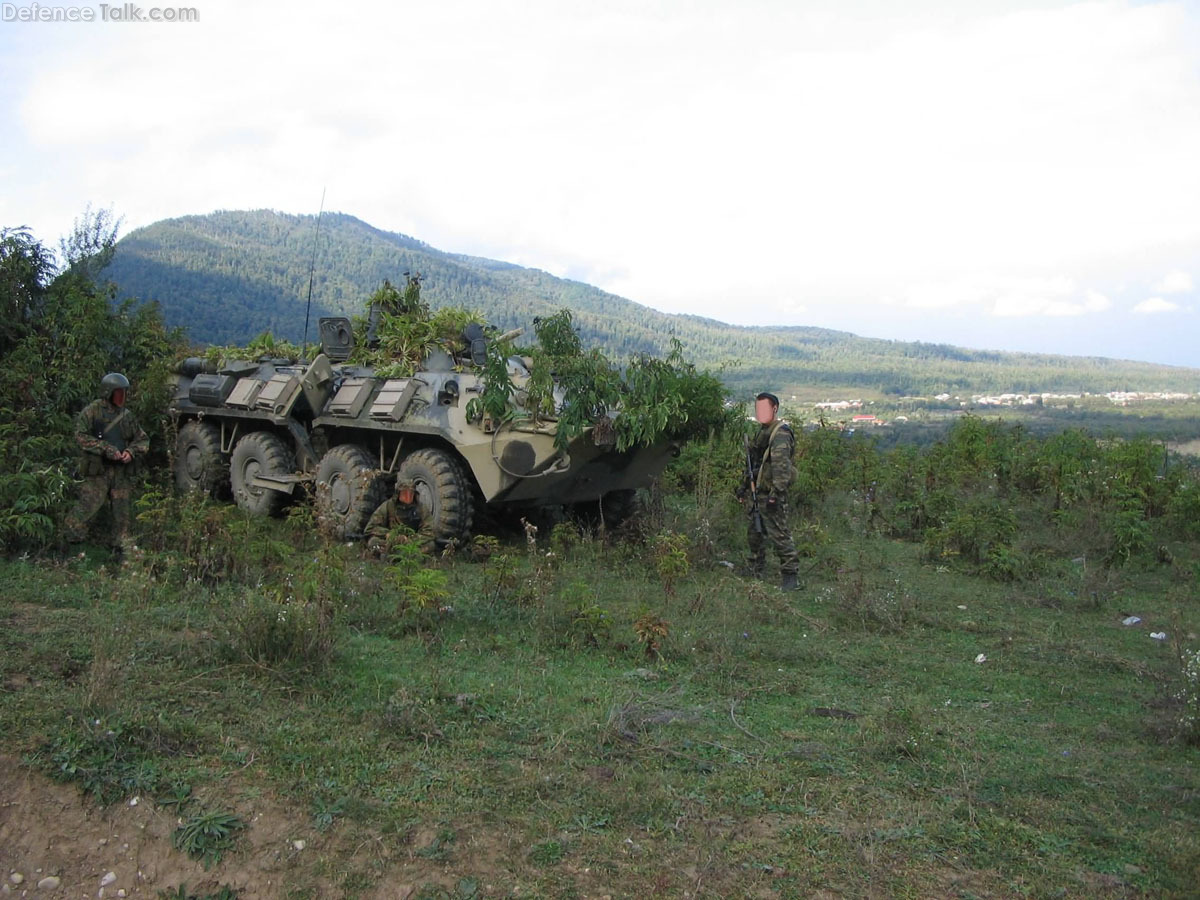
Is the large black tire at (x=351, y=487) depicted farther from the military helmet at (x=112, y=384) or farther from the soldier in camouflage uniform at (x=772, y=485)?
the soldier in camouflage uniform at (x=772, y=485)

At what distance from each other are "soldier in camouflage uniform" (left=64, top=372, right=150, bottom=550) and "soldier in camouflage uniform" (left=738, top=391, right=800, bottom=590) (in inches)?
203

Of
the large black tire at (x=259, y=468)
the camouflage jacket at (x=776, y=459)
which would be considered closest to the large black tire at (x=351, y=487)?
the large black tire at (x=259, y=468)

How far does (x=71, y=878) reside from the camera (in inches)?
141

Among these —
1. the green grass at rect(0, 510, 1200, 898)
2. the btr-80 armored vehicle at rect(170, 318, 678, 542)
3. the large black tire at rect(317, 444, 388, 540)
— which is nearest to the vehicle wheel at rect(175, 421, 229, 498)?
the btr-80 armored vehicle at rect(170, 318, 678, 542)

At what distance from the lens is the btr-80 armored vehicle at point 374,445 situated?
8.86m

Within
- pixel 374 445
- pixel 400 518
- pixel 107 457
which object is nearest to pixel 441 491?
pixel 400 518

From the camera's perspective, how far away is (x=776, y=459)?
28.4 feet

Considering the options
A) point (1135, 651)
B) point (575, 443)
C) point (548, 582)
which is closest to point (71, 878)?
point (548, 582)

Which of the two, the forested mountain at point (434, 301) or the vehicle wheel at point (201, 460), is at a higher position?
the forested mountain at point (434, 301)

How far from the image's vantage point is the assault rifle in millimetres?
8742

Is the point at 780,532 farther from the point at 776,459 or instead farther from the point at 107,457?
the point at 107,457

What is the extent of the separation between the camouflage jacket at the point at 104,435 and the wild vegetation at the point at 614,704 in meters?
0.28

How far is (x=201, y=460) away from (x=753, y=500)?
6.75 metres

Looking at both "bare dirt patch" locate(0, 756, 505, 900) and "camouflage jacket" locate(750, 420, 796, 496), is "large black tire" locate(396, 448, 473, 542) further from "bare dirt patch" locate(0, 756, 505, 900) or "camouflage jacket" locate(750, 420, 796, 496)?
"bare dirt patch" locate(0, 756, 505, 900)
